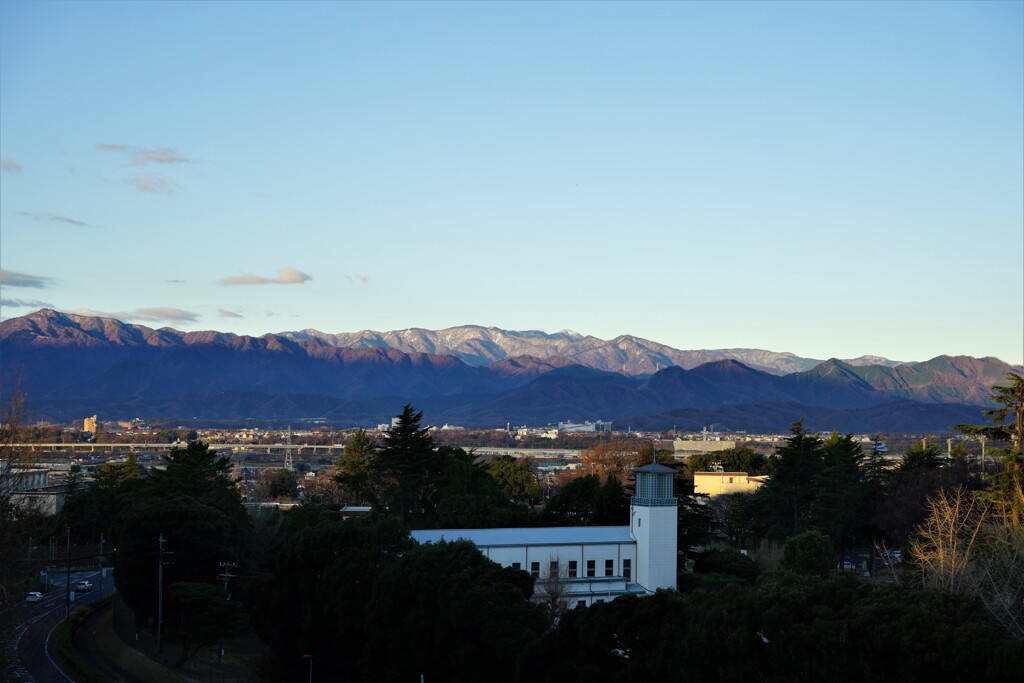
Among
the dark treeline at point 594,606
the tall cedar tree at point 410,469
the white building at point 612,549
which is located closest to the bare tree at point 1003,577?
the dark treeline at point 594,606

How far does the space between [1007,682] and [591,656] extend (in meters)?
9.66

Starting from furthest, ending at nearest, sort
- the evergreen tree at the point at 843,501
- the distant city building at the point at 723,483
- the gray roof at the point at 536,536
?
the distant city building at the point at 723,483 < the evergreen tree at the point at 843,501 < the gray roof at the point at 536,536

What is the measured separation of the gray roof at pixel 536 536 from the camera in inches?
1658

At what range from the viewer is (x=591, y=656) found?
28.0 m

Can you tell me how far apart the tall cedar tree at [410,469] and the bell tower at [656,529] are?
17398 mm

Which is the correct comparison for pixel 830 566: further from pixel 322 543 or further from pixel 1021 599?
pixel 322 543

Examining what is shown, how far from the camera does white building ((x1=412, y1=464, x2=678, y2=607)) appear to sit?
136 ft

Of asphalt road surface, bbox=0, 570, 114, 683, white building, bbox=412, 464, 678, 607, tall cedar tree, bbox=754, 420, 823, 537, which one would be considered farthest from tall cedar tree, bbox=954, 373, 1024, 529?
asphalt road surface, bbox=0, 570, 114, 683

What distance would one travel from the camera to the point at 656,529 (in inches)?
1684

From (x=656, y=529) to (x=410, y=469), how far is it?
18.8 metres

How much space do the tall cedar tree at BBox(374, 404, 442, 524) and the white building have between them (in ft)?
46.6

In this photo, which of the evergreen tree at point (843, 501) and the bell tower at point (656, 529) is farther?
the evergreen tree at point (843, 501)

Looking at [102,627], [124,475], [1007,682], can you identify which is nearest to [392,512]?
[102,627]

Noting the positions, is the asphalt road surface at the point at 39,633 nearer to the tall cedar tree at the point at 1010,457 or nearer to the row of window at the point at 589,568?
the row of window at the point at 589,568
